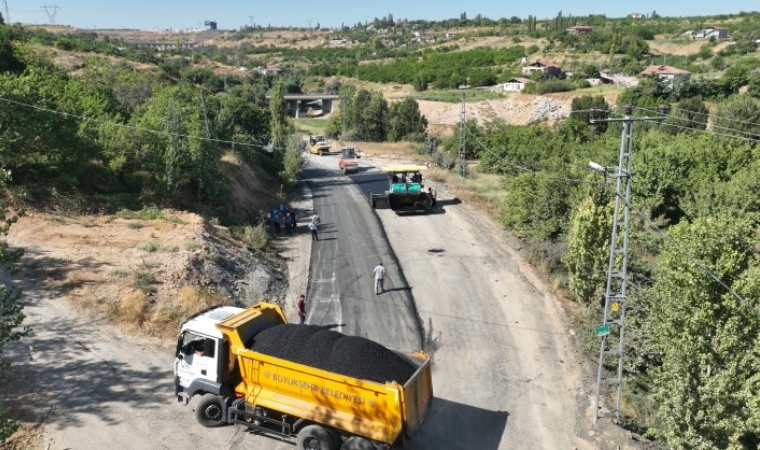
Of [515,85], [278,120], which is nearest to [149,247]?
[278,120]

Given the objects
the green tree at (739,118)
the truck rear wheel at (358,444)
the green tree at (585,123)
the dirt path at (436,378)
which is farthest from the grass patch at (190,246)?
the green tree at (739,118)

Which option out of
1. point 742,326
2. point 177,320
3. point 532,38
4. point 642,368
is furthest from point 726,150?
point 532,38

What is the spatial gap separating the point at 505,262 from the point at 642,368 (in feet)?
27.8

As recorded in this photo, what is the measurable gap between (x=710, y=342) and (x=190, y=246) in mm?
16711

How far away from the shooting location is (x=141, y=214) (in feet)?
80.2

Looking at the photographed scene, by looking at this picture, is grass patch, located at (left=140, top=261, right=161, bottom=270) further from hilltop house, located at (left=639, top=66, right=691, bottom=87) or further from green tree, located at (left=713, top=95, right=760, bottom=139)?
hilltop house, located at (left=639, top=66, right=691, bottom=87)

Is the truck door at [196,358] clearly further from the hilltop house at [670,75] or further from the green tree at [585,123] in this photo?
the hilltop house at [670,75]

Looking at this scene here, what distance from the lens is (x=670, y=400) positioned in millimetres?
12586

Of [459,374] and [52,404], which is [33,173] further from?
[459,374]

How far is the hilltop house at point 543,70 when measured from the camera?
104m

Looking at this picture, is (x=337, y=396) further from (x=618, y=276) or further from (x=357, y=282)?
(x=357, y=282)

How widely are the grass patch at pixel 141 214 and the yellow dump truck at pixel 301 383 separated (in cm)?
1289

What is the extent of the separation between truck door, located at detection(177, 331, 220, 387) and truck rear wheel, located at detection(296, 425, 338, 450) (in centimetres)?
223

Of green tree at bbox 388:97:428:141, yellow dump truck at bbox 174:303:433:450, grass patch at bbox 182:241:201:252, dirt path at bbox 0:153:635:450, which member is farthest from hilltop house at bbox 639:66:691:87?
yellow dump truck at bbox 174:303:433:450
